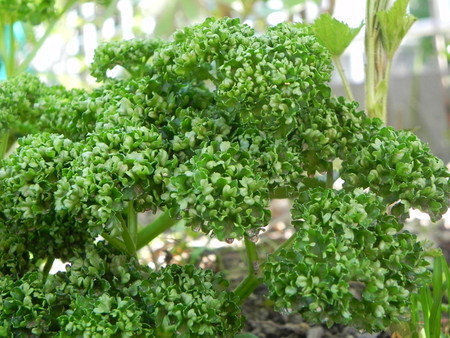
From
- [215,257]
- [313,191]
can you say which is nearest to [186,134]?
[313,191]

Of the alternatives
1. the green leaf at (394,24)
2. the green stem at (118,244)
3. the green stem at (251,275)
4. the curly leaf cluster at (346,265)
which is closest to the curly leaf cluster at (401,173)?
the curly leaf cluster at (346,265)

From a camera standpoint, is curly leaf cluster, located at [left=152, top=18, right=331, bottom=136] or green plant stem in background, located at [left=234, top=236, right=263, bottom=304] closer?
curly leaf cluster, located at [left=152, top=18, right=331, bottom=136]

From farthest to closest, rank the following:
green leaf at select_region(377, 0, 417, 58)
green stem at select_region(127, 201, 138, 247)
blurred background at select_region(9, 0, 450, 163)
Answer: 1. blurred background at select_region(9, 0, 450, 163)
2. green leaf at select_region(377, 0, 417, 58)
3. green stem at select_region(127, 201, 138, 247)

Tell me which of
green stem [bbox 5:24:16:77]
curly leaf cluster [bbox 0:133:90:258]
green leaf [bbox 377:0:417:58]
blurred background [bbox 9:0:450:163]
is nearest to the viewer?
curly leaf cluster [bbox 0:133:90:258]

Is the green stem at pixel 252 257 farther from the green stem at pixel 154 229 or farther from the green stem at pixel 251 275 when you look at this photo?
the green stem at pixel 154 229

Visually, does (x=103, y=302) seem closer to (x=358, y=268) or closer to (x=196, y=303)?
(x=196, y=303)

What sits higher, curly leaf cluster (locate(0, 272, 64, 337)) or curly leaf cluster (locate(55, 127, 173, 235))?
curly leaf cluster (locate(55, 127, 173, 235))

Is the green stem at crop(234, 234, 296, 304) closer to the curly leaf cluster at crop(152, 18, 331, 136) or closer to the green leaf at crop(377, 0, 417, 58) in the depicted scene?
the curly leaf cluster at crop(152, 18, 331, 136)

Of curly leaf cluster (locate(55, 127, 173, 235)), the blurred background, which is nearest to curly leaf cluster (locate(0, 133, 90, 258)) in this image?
curly leaf cluster (locate(55, 127, 173, 235))
